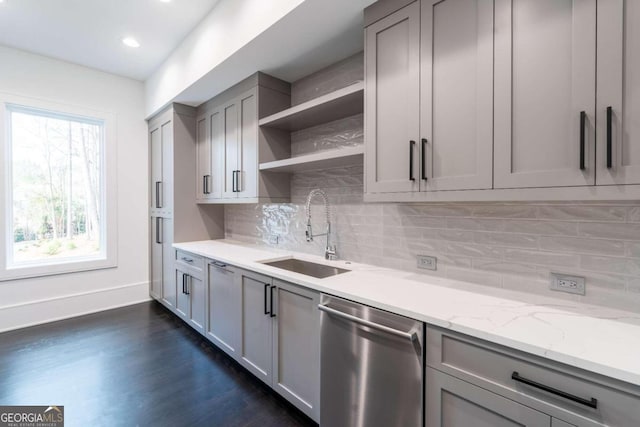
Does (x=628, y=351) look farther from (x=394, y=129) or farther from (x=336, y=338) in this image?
(x=394, y=129)

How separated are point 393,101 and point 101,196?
3.96 metres

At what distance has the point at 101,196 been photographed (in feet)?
12.5

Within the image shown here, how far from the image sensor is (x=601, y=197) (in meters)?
1.05

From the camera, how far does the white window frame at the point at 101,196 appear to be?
3.15 meters

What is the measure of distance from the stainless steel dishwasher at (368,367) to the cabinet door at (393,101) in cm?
72

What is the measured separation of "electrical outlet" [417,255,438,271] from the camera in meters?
1.84

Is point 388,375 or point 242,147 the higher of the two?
point 242,147

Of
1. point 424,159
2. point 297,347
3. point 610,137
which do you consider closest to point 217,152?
point 297,347

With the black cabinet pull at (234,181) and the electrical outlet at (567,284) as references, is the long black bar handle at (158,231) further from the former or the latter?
the electrical outlet at (567,284)

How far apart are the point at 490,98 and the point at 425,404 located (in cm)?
138

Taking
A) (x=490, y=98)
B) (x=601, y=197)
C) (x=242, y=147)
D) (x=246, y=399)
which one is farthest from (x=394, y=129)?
(x=246, y=399)

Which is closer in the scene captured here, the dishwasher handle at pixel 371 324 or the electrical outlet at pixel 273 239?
the dishwasher handle at pixel 371 324

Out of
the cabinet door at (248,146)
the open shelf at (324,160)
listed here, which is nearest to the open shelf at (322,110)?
the cabinet door at (248,146)

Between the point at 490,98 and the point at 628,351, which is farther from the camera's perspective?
the point at 490,98
